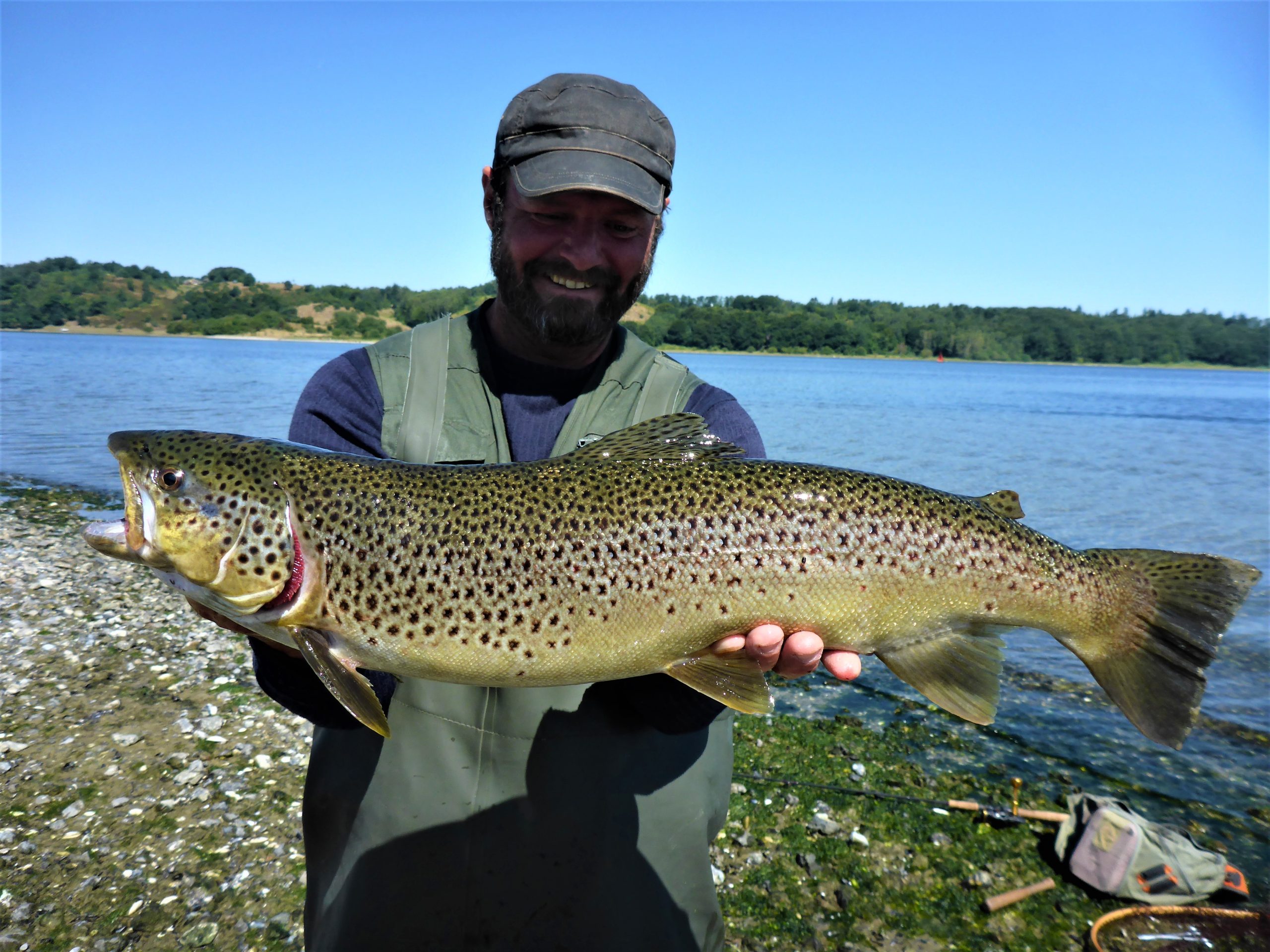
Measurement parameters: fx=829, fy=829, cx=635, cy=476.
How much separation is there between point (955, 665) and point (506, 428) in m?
1.89

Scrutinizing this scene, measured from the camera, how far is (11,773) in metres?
5.24

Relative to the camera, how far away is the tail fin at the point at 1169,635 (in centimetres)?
288

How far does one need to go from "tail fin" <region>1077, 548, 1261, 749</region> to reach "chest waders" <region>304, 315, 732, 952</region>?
5.14 ft

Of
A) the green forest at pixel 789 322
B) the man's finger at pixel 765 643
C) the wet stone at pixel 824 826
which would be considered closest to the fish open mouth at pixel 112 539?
the man's finger at pixel 765 643

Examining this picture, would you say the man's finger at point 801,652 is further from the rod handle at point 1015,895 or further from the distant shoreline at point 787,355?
the distant shoreline at point 787,355

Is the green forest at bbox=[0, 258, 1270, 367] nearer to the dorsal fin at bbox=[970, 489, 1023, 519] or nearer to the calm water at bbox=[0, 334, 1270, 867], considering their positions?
the calm water at bbox=[0, 334, 1270, 867]

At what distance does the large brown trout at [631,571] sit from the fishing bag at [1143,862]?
2561mm

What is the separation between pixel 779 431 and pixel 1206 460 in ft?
41.6

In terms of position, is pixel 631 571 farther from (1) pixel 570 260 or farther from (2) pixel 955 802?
(2) pixel 955 802

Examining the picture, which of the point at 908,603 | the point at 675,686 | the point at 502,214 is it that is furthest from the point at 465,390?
the point at 908,603

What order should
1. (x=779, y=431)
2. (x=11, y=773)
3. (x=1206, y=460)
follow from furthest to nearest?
(x=779, y=431) → (x=1206, y=460) → (x=11, y=773)

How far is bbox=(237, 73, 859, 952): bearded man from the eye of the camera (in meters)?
2.96

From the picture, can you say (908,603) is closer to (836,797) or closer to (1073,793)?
(836,797)

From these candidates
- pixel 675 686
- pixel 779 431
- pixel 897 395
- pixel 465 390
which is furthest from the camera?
pixel 897 395
